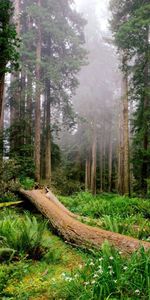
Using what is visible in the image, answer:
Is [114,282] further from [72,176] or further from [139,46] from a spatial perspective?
[72,176]

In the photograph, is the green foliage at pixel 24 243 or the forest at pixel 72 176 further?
the green foliage at pixel 24 243

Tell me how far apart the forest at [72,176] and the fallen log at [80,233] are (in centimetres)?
2

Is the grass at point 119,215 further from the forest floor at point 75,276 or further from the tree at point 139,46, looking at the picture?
the tree at point 139,46

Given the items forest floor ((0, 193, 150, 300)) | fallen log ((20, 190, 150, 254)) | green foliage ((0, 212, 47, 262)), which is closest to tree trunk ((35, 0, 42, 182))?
A: fallen log ((20, 190, 150, 254))

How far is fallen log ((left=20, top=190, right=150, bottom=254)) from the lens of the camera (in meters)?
5.31

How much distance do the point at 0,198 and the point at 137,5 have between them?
37.8 ft

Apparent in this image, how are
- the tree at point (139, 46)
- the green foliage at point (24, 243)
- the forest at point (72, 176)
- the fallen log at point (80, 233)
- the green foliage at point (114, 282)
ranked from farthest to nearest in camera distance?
the tree at point (139, 46)
the green foliage at point (24, 243)
the fallen log at point (80, 233)
the forest at point (72, 176)
the green foliage at point (114, 282)

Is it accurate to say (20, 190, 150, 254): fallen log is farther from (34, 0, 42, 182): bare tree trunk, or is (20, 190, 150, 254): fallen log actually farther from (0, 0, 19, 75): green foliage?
(34, 0, 42, 182): bare tree trunk

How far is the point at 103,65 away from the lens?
123 ft

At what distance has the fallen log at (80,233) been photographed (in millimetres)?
5312

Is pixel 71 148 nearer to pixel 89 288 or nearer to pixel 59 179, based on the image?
pixel 59 179

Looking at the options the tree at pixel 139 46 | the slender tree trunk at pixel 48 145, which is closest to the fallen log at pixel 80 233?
the tree at pixel 139 46

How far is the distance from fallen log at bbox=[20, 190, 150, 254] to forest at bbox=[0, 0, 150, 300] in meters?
0.02

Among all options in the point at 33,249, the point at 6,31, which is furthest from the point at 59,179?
the point at 33,249
